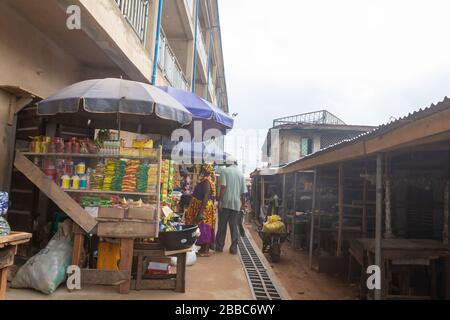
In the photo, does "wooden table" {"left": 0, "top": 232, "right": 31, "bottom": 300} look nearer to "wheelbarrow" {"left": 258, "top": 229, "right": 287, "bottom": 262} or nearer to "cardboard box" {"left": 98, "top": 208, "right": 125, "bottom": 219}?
"cardboard box" {"left": 98, "top": 208, "right": 125, "bottom": 219}

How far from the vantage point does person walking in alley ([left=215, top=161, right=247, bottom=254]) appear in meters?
7.33

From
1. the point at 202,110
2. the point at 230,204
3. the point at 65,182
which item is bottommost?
the point at 230,204

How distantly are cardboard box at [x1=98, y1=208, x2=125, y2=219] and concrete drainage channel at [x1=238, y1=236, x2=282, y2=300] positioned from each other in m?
1.95

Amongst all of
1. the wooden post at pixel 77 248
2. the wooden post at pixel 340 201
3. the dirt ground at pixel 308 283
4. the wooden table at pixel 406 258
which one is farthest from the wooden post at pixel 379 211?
the wooden post at pixel 77 248

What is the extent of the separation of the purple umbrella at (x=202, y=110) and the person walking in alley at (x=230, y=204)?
4.07 feet

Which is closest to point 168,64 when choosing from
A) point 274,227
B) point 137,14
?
point 137,14

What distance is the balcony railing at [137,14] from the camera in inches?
257

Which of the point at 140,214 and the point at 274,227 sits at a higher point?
the point at 140,214

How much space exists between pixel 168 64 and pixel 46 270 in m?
6.93

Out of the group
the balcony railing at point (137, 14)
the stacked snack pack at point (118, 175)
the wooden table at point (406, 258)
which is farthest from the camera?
the balcony railing at point (137, 14)

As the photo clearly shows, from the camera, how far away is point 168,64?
9758 mm

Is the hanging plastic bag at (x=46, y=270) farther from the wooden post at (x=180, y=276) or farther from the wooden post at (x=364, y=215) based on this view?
the wooden post at (x=364, y=215)

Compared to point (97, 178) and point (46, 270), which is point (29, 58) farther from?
point (46, 270)
